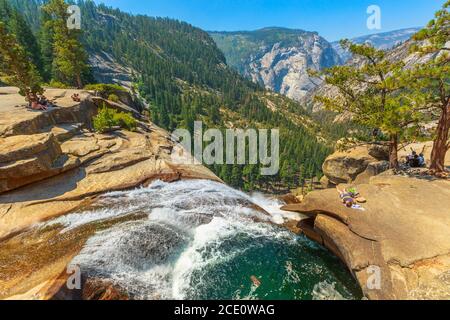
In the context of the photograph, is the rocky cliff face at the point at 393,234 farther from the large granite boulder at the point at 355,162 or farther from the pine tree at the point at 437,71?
the large granite boulder at the point at 355,162

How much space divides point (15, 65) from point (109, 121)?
10119 millimetres

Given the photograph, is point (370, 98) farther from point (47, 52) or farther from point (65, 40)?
point (47, 52)

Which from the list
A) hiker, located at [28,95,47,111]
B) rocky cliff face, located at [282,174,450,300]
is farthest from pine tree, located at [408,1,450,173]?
hiker, located at [28,95,47,111]

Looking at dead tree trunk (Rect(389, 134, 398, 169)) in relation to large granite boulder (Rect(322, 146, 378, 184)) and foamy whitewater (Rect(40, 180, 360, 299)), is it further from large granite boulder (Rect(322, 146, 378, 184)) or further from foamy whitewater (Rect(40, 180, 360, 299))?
foamy whitewater (Rect(40, 180, 360, 299))

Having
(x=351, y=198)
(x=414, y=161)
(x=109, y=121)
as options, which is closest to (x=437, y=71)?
(x=351, y=198)

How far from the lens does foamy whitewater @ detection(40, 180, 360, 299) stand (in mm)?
12867

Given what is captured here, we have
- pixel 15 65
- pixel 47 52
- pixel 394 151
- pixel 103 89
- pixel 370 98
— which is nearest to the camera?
pixel 394 151

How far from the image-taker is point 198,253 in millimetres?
15469

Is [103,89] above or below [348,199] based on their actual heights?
above

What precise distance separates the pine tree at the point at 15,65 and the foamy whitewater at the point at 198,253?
53.6ft

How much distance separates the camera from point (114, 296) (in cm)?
1112

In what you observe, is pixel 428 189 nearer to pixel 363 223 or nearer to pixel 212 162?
pixel 363 223
